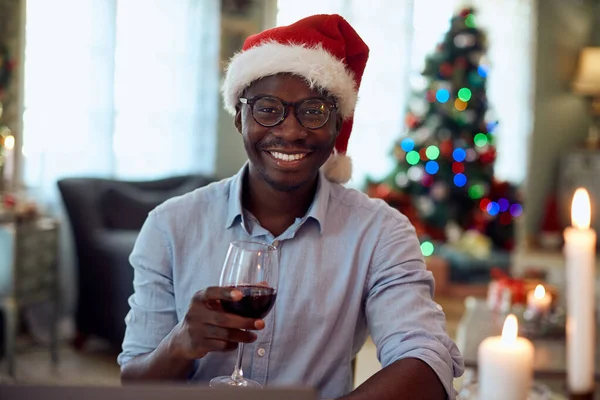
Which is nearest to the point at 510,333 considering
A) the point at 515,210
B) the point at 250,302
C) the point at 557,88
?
the point at 250,302

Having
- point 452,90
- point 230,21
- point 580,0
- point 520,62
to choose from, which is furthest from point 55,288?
point 580,0

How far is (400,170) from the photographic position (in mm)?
6281

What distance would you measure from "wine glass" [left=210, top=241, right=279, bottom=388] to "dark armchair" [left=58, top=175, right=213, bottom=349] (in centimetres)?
274

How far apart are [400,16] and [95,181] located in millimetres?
3223

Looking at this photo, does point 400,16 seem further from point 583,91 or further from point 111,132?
point 111,132

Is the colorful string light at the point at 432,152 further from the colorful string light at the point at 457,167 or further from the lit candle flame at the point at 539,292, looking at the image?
the lit candle flame at the point at 539,292

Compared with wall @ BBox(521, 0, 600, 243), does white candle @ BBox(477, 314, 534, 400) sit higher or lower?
lower

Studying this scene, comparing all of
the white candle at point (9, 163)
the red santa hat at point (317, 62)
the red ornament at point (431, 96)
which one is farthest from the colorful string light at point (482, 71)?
the red santa hat at point (317, 62)

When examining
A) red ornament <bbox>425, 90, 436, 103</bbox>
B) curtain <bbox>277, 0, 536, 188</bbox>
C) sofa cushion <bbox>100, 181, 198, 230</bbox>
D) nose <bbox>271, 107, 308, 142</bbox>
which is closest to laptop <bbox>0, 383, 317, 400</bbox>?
nose <bbox>271, 107, 308, 142</bbox>

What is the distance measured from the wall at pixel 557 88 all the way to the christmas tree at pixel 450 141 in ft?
3.19

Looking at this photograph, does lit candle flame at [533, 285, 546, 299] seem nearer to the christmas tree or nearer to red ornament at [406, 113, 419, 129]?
the christmas tree

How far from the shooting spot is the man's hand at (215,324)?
3.71 ft

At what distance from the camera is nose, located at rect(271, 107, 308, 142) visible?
146cm

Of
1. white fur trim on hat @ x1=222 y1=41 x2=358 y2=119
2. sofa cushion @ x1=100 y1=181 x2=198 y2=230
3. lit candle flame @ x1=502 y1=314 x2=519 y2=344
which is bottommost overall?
sofa cushion @ x1=100 y1=181 x2=198 y2=230
